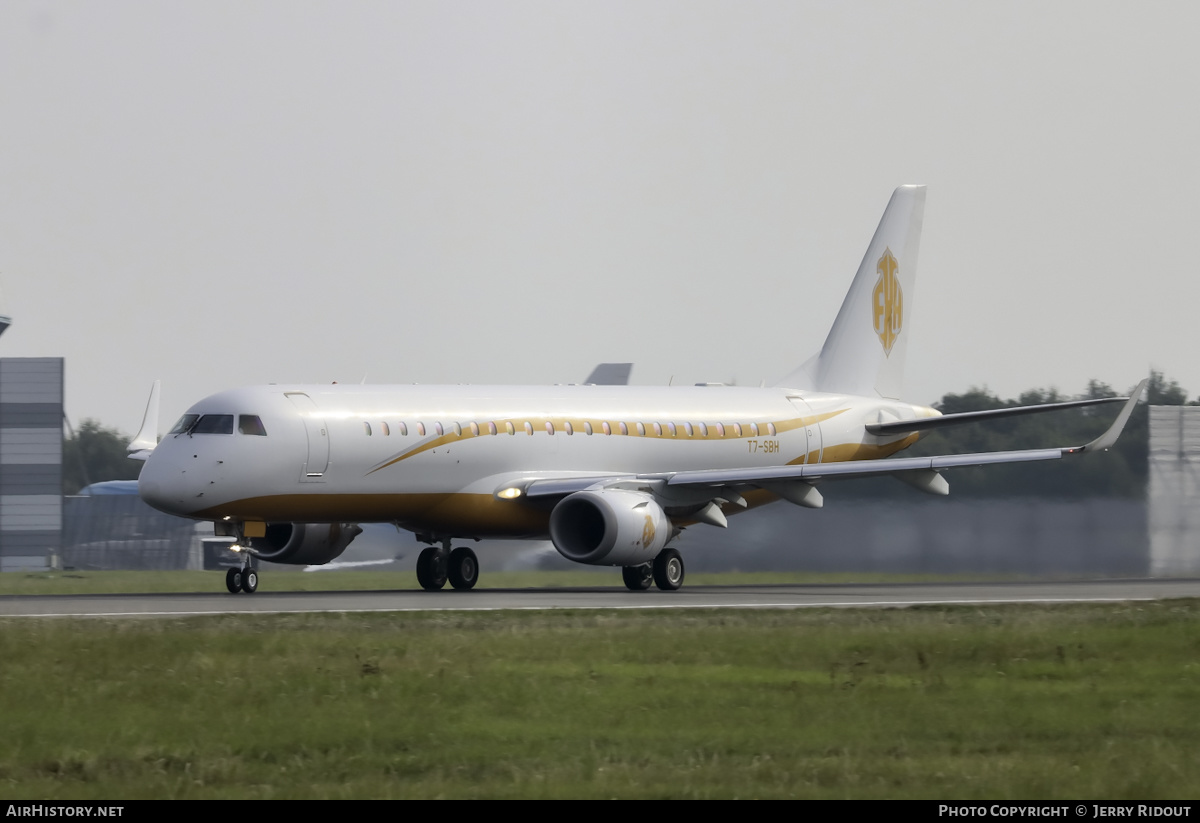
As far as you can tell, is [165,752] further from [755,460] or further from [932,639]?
[755,460]

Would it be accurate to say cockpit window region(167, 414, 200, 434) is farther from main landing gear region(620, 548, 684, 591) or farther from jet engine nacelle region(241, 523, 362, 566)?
main landing gear region(620, 548, 684, 591)

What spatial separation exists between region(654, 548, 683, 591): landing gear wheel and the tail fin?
963 cm

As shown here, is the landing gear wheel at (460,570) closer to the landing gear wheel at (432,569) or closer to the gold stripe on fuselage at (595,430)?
the landing gear wheel at (432,569)

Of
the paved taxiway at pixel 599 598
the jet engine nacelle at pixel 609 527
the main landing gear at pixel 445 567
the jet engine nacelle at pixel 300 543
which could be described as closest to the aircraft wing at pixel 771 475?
the jet engine nacelle at pixel 609 527

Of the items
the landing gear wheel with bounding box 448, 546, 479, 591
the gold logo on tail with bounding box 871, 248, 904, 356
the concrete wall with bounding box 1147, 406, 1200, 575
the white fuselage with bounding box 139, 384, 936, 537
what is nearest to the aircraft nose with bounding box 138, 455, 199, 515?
the white fuselage with bounding box 139, 384, 936, 537

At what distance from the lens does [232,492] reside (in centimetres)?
3319

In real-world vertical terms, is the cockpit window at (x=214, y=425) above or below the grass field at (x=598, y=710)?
above

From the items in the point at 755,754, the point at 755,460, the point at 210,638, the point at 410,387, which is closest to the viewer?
the point at 755,754

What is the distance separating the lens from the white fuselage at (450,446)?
33438 millimetres

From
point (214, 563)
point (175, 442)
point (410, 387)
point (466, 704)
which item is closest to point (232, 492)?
point (175, 442)

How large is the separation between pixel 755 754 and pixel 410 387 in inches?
920

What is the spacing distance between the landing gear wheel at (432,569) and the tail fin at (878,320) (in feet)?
38.0

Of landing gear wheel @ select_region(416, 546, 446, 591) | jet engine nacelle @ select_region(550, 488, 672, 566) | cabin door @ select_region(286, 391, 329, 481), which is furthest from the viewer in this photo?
landing gear wheel @ select_region(416, 546, 446, 591)

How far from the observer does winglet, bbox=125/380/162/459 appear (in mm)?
41094
